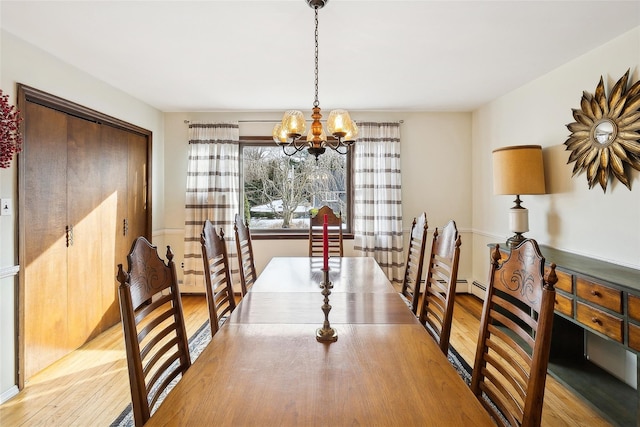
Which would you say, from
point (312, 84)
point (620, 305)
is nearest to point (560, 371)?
point (620, 305)

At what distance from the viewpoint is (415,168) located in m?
4.48

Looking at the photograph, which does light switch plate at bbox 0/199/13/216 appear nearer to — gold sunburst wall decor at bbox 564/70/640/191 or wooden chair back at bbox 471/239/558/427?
wooden chair back at bbox 471/239/558/427


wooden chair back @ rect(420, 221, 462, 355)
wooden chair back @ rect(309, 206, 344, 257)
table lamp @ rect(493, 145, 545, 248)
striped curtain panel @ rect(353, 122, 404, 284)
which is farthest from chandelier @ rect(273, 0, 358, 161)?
striped curtain panel @ rect(353, 122, 404, 284)

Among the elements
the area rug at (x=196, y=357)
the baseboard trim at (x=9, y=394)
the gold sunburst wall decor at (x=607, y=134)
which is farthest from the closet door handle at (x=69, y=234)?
the gold sunburst wall decor at (x=607, y=134)

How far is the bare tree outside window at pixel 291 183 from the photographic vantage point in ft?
15.0

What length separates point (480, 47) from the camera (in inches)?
100

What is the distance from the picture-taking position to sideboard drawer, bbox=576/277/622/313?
1858mm

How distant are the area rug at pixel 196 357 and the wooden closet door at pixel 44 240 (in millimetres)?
1013

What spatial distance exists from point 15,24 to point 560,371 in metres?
4.39

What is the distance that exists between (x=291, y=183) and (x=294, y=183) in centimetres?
4

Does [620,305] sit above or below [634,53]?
below

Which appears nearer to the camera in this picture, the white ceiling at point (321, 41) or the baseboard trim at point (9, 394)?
the white ceiling at point (321, 41)

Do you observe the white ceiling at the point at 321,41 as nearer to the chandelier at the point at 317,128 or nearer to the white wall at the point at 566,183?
the white wall at the point at 566,183

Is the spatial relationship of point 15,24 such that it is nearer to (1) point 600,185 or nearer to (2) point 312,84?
(2) point 312,84
